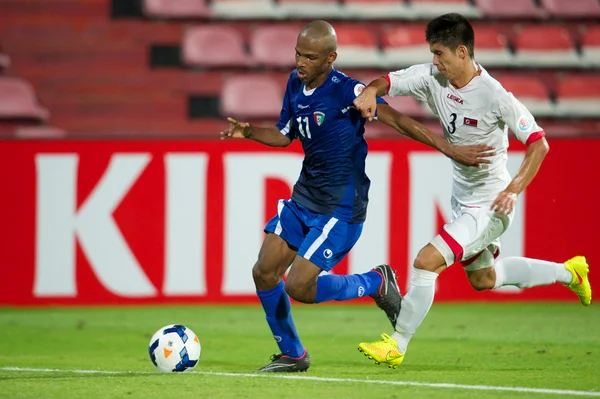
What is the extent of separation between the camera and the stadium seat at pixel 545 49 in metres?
13.3

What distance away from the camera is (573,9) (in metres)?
13.9

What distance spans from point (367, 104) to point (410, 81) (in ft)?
1.92

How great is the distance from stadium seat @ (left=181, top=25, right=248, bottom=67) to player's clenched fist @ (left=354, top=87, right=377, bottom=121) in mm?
6998

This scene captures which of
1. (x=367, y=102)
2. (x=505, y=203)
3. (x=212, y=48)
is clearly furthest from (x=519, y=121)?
(x=212, y=48)

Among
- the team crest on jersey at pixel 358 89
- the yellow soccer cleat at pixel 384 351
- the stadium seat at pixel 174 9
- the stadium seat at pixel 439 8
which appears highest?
the stadium seat at pixel 439 8

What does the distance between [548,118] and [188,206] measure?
5288mm

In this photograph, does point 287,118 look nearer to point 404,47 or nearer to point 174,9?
point 404,47

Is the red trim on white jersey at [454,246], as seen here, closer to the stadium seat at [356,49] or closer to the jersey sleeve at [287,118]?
the jersey sleeve at [287,118]

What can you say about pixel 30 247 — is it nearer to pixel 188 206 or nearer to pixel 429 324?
pixel 188 206

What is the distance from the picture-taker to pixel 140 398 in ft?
17.0

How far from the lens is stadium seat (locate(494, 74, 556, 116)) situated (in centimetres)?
1273

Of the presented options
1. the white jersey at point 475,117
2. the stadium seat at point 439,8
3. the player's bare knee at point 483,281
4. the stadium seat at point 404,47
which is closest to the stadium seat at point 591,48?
the stadium seat at point 439,8

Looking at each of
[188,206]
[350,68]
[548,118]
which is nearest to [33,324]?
[188,206]

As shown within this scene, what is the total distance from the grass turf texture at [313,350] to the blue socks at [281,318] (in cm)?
21
